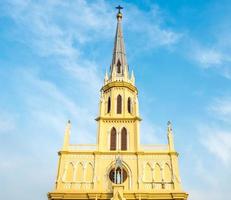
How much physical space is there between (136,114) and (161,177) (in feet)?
24.8

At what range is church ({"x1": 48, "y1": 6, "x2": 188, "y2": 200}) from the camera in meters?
28.5

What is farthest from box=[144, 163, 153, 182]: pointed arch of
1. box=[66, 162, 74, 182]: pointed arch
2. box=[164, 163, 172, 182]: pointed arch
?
box=[66, 162, 74, 182]: pointed arch

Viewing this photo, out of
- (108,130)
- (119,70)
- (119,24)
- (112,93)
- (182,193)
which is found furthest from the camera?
(119,24)

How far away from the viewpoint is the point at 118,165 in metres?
30.0

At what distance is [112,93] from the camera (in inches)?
1425

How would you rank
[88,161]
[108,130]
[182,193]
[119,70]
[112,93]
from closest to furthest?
[182,193] → [88,161] → [108,130] → [112,93] → [119,70]

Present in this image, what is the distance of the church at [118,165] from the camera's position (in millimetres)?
28453

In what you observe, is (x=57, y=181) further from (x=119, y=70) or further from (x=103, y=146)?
(x=119, y=70)

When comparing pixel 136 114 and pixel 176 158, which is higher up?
pixel 136 114

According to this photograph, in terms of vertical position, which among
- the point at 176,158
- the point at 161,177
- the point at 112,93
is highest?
the point at 112,93

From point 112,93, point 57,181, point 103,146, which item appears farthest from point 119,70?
point 57,181

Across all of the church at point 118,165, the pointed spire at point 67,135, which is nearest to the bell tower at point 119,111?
the church at point 118,165

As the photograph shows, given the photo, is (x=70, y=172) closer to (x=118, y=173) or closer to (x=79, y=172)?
(x=79, y=172)

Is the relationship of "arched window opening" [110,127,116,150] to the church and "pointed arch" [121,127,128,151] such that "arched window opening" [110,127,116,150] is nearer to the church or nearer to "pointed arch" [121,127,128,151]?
the church
